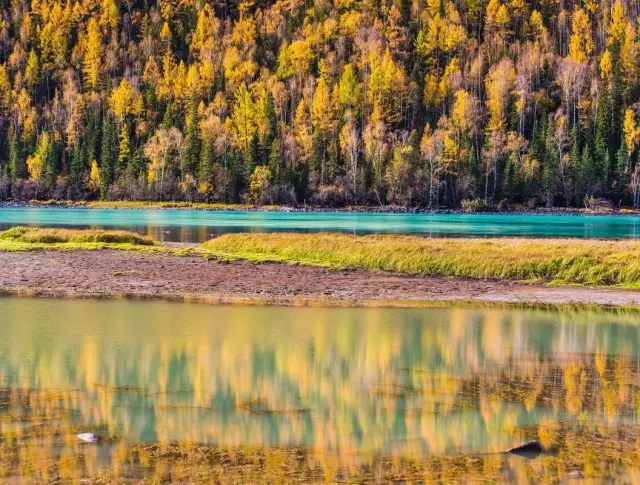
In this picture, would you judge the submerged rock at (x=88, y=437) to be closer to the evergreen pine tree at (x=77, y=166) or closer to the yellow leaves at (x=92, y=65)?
the evergreen pine tree at (x=77, y=166)

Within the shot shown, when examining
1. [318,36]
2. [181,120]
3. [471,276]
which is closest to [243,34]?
[318,36]

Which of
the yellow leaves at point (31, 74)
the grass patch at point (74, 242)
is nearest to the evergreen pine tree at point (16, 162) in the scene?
the yellow leaves at point (31, 74)

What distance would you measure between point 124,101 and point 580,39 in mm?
108045

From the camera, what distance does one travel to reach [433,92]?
16350cm

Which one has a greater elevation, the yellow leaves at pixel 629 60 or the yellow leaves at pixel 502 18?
the yellow leaves at pixel 502 18

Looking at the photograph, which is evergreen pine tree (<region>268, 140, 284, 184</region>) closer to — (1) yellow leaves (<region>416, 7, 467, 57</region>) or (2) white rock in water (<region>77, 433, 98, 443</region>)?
(1) yellow leaves (<region>416, 7, 467, 57</region>)

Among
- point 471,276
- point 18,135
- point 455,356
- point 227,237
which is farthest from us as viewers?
point 18,135

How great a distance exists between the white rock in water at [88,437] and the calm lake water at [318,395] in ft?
0.47

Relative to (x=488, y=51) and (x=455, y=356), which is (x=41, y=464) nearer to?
(x=455, y=356)

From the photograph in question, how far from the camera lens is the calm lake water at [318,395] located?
9242 millimetres

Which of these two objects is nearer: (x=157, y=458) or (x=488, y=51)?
(x=157, y=458)

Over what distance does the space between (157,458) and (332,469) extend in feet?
7.15

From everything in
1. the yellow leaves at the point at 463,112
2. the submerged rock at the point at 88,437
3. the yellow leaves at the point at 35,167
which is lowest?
the submerged rock at the point at 88,437

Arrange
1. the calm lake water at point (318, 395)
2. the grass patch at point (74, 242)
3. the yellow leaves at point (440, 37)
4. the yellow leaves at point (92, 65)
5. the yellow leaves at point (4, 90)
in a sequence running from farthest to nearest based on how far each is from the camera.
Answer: the yellow leaves at point (92, 65), the yellow leaves at point (4, 90), the yellow leaves at point (440, 37), the grass patch at point (74, 242), the calm lake water at point (318, 395)
